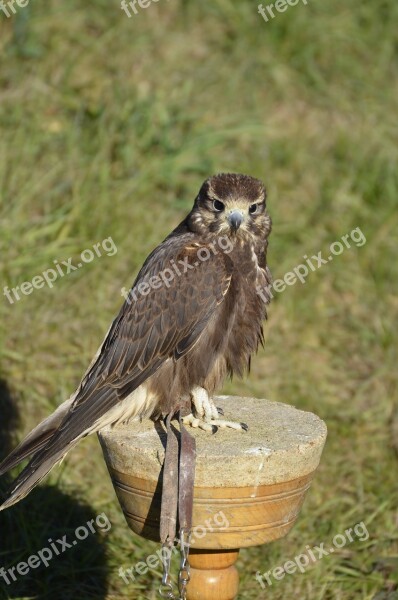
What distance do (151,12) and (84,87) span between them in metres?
1.03

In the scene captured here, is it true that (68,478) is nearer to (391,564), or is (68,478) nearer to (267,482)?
(391,564)

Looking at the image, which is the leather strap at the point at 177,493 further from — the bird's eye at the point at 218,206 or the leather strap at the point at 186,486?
the bird's eye at the point at 218,206

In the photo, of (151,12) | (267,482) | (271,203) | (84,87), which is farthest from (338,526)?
(151,12)

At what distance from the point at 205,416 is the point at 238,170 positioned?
11.2ft

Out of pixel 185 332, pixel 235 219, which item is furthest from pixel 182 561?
pixel 235 219
